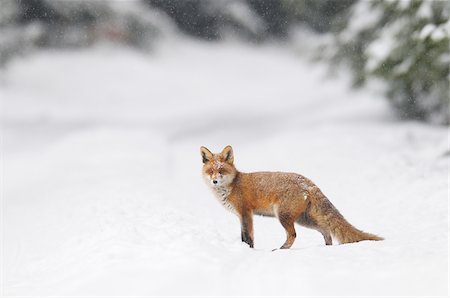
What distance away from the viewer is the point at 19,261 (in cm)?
714

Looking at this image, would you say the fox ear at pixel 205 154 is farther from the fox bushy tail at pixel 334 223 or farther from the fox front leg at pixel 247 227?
the fox bushy tail at pixel 334 223

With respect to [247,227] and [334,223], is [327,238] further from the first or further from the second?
[247,227]

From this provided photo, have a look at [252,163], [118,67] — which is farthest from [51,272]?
[118,67]

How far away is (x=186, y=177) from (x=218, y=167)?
7332 mm

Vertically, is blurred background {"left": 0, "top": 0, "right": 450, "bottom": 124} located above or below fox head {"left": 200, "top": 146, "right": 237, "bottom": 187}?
above

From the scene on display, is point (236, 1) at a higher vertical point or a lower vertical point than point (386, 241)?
higher

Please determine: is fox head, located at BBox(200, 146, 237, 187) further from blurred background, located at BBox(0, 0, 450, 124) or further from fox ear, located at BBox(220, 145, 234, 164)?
blurred background, located at BBox(0, 0, 450, 124)

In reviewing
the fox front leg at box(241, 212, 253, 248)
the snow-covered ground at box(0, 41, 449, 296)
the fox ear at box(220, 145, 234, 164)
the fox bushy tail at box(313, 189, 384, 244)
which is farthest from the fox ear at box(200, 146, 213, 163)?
the fox bushy tail at box(313, 189, 384, 244)

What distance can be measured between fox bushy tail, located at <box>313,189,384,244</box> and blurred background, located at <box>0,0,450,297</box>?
0.19m

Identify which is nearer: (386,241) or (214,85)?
(386,241)

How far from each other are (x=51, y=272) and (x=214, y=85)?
25.5 meters

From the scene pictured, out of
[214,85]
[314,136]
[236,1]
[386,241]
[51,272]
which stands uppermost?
[236,1]

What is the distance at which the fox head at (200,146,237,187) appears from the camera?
573cm

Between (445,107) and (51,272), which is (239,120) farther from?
(51,272)
